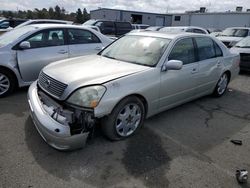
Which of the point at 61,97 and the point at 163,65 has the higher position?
the point at 163,65

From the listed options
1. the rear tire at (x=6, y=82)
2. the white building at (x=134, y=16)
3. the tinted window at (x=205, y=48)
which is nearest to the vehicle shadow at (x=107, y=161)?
the rear tire at (x=6, y=82)

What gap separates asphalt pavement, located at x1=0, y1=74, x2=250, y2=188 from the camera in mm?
2625

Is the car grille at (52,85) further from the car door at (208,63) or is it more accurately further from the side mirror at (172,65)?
the car door at (208,63)

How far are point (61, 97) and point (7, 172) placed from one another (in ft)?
3.47

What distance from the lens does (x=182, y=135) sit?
3707 millimetres

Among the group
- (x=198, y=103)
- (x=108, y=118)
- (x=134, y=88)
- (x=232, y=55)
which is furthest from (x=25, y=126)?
(x=232, y=55)

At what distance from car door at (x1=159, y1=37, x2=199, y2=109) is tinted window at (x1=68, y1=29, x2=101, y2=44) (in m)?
2.83

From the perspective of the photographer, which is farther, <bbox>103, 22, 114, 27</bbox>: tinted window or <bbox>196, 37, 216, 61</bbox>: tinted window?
<bbox>103, 22, 114, 27</bbox>: tinted window

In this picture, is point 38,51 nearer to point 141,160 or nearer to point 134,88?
point 134,88

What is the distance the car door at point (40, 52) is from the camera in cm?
496

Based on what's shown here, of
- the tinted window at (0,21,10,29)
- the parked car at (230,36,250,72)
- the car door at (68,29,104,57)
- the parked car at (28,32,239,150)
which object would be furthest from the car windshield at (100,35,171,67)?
the tinted window at (0,21,10,29)

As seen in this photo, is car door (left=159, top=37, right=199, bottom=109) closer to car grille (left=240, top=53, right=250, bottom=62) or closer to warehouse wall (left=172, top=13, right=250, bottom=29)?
car grille (left=240, top=53, right=250, bottom=62)

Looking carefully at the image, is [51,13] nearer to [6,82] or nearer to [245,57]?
[245,57]

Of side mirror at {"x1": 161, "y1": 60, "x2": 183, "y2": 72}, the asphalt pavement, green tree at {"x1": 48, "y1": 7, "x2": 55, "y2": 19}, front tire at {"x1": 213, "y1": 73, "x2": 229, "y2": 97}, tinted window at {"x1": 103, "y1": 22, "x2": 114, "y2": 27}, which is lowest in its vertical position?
the asphalt pavement
